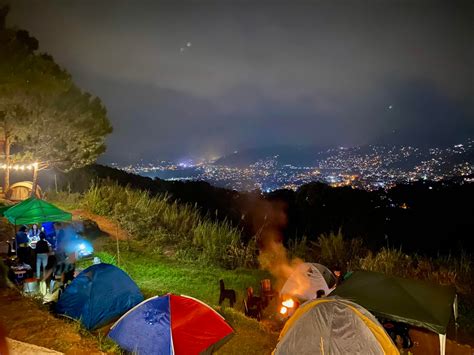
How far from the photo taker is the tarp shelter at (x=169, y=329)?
6430mm

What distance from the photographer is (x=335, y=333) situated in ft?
20.0

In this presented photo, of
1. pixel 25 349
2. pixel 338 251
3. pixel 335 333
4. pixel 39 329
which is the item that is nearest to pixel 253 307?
pixel 335 333

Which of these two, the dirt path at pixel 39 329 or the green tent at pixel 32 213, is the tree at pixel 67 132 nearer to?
the green tent at pixel 32 213

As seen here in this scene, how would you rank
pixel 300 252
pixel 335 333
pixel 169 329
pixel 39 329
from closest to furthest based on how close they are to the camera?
1. pixel 39 329
2. pixel 335 333
3. pixel 169 329
4. pixel 300 252

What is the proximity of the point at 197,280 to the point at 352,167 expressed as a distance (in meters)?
59.4

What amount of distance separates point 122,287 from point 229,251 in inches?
271

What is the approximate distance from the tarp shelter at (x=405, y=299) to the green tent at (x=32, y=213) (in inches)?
336

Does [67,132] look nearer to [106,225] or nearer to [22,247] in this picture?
[106,225]

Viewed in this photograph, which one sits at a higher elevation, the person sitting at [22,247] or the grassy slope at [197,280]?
the person sitting at [22,247]

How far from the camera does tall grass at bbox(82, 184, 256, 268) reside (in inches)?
565

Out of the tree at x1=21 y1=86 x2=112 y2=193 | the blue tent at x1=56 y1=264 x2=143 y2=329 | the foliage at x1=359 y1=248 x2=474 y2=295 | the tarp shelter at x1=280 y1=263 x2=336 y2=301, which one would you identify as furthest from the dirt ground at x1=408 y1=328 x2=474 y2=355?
the tree at x1=21 y1=86 x2=112 y2=193

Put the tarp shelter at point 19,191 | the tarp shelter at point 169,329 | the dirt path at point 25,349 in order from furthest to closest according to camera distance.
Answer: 1. the tarp shelter at point 19,191
2. the tarp shelter at point 169,329
3. the dirt path at point 25,349

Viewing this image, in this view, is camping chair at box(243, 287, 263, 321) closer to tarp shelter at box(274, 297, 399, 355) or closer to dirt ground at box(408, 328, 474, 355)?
tarp shelter at box(274, 297, 399, 355)

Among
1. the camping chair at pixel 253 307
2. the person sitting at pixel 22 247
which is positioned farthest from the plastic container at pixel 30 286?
the camping chair at pixel 253 307
